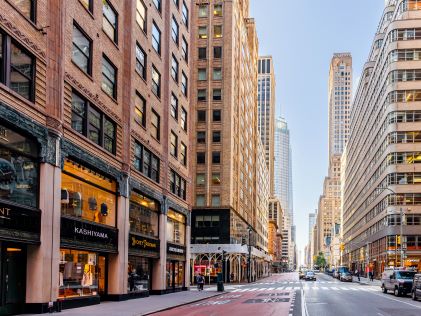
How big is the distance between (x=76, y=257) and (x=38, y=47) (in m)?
10.6

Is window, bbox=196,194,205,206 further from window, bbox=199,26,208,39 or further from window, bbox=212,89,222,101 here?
window, bbox=199,26,208,39

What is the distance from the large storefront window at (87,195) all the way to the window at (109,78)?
5108 mm

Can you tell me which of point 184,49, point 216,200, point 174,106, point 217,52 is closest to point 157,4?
point 174,106

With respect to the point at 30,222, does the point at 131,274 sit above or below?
below

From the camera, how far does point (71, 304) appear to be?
1096 inches

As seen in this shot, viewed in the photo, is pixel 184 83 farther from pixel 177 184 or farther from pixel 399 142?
pixel 399 142

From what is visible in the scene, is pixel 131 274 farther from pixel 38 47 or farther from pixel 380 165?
pixel 380 165

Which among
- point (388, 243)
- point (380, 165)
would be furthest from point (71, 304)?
point (380, 165)

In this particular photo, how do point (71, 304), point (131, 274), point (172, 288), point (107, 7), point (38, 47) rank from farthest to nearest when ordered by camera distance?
point (172, 288) → point (131, 274) → point (107, 7) → point (71, 304) → point (38, 47)

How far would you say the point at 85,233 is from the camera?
29.4 metres

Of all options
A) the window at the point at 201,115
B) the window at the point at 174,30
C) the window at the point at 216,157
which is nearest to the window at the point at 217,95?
the window at the point at 201,115

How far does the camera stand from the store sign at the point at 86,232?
27062mm

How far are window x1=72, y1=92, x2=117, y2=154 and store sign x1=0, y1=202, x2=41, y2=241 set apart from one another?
6.19m

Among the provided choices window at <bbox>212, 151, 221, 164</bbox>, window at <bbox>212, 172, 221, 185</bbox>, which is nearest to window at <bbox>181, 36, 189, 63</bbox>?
window at <bbox>212, 151, 221, 164</bbox>
